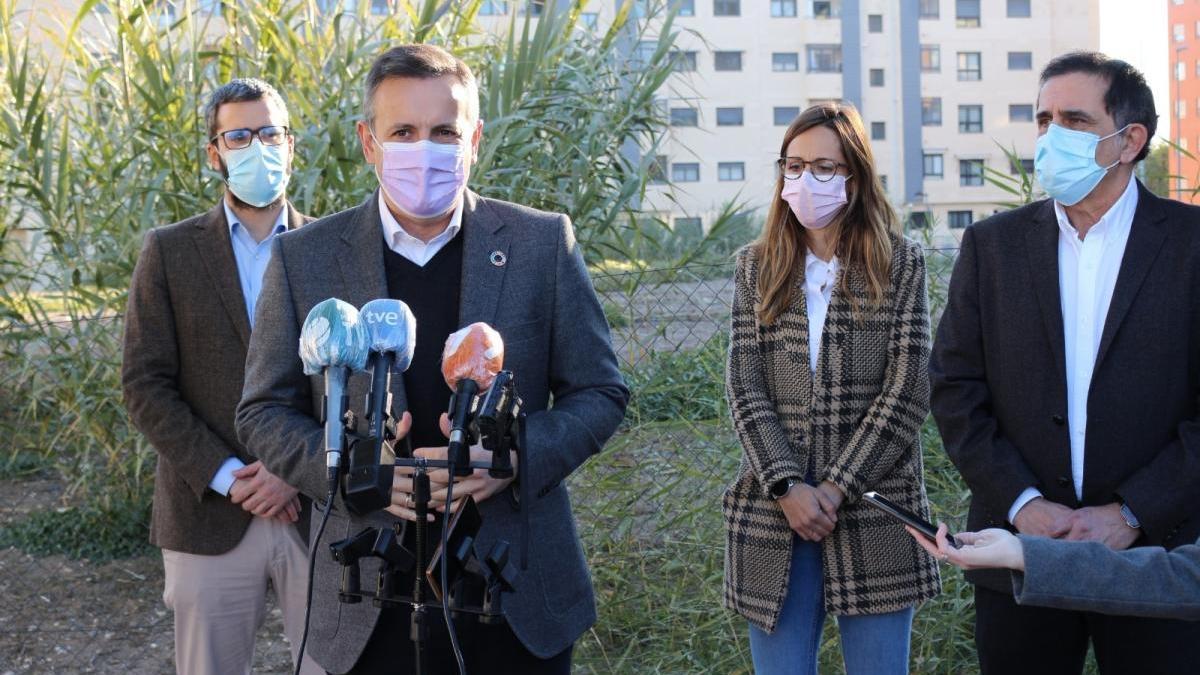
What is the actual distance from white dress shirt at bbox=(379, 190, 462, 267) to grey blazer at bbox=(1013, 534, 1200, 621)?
1.30 meters

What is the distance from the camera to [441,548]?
2.06m

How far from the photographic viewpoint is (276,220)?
3.80m

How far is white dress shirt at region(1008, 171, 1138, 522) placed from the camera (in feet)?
10.3

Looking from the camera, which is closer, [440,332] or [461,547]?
[461,547]

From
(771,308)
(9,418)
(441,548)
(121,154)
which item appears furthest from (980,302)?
(9,418)

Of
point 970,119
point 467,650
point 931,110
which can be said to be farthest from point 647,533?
point 970,119

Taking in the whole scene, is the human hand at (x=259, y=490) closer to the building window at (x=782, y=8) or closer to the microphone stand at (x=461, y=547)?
the microphone stand at (x=461, y=547)

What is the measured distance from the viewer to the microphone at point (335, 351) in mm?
1960

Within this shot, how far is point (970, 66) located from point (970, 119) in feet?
9.86

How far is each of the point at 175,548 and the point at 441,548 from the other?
5.79ft

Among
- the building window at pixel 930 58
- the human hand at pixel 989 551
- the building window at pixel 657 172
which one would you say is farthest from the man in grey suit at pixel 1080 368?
the building window at pixel 930 58

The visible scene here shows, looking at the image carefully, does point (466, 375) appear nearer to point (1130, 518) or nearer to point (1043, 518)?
point (1043, 518)

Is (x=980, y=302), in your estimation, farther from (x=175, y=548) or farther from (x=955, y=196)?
(x=955, y=196)

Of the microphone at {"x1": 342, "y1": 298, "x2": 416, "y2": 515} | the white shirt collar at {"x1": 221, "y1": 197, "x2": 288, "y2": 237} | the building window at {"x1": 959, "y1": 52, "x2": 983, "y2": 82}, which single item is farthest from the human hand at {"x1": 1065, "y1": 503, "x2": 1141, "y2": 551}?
the building window at {"x1": 959, "y1": 52, "x2": 983, "y2": 82}
